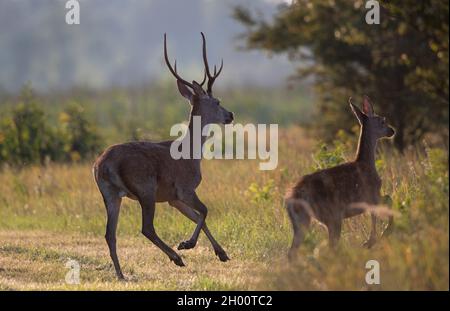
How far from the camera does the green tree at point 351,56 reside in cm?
2341

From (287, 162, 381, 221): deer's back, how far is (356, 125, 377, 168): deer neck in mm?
158

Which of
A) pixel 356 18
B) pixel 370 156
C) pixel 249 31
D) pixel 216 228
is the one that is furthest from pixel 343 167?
pixel 249 31

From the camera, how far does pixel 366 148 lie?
1372 cm

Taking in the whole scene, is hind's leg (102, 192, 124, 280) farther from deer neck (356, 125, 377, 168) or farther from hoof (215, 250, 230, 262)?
deer neck (356, 125, 377, 168)

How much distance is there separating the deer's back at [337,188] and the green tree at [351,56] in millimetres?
8534

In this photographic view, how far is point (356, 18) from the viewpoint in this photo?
23.7m

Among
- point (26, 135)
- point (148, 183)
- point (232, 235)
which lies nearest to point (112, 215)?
point (148, 183)

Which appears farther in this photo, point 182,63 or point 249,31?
point 182,63

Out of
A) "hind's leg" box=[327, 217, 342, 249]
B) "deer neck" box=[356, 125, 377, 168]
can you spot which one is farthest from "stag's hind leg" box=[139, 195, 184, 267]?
"deer neck" box=[356, 125, 377, 168]

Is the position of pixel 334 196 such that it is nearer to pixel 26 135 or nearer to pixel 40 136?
pixel 26 135

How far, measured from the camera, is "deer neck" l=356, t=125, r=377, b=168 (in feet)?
44.4
